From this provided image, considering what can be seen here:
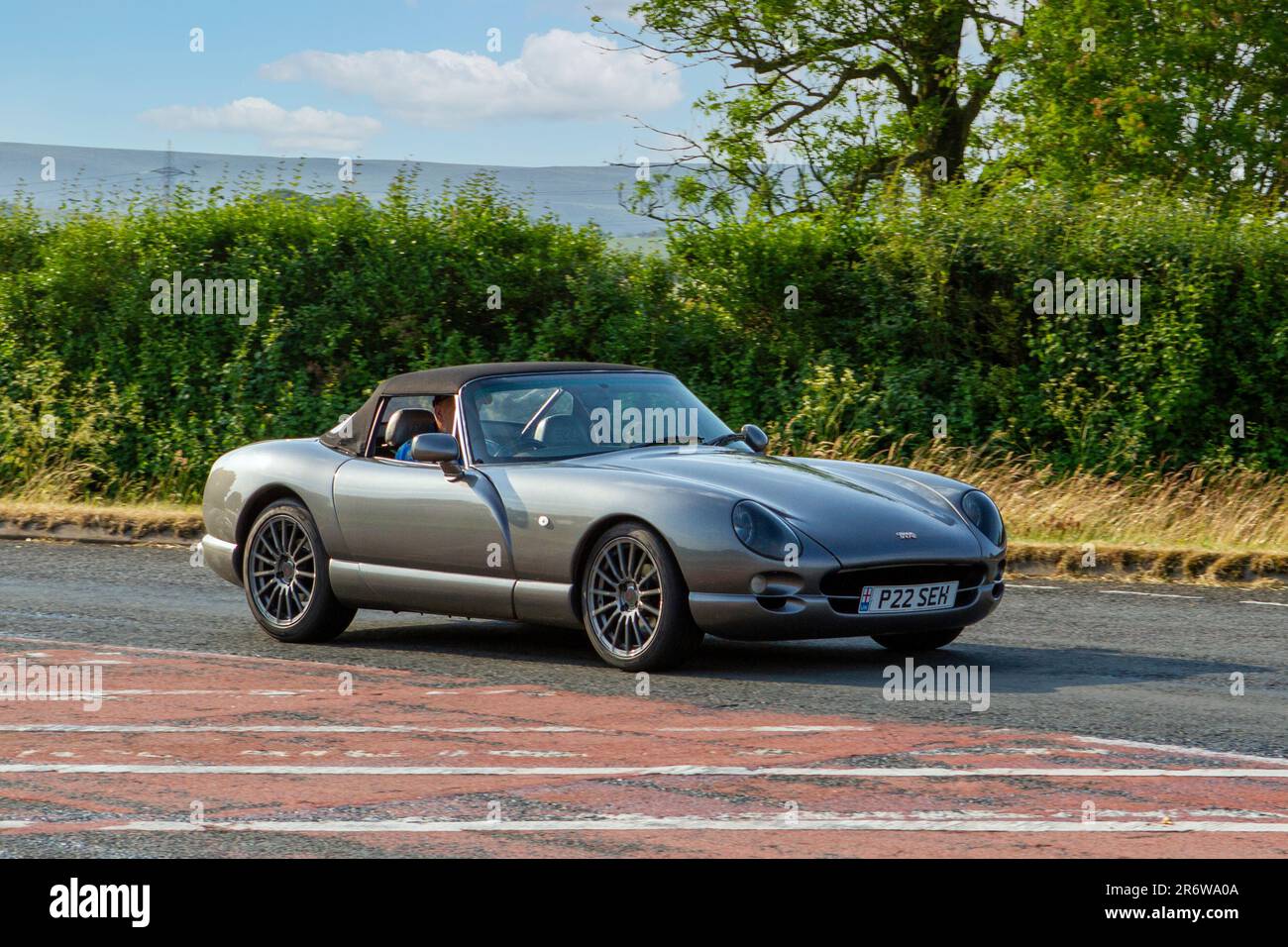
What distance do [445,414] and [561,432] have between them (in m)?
0.83

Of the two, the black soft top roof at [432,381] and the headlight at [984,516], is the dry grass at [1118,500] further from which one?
the black soft top roof at [432,381]

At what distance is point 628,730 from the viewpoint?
299 inches

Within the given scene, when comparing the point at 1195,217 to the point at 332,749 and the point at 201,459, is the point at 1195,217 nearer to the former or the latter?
the point at 201,459

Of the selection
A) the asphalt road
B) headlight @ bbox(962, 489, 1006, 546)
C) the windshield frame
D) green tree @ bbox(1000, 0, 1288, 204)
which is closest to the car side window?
the windshield frame

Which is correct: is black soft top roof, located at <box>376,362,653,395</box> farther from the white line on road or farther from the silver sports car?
the white line on road

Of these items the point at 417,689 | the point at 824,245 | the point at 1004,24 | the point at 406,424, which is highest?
the point at 1004,24

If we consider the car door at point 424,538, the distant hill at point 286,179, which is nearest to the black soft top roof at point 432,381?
the car door at point 424,538

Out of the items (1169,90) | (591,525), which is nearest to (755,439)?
(591,525)

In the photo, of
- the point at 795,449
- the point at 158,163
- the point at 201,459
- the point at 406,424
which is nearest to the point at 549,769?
the point at 406,424

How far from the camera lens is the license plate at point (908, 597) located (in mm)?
8820

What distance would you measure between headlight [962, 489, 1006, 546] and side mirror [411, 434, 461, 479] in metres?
2.61

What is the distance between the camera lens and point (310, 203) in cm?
2016

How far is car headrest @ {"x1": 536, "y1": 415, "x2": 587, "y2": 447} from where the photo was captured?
9867 mm

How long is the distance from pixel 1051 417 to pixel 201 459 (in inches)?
343
